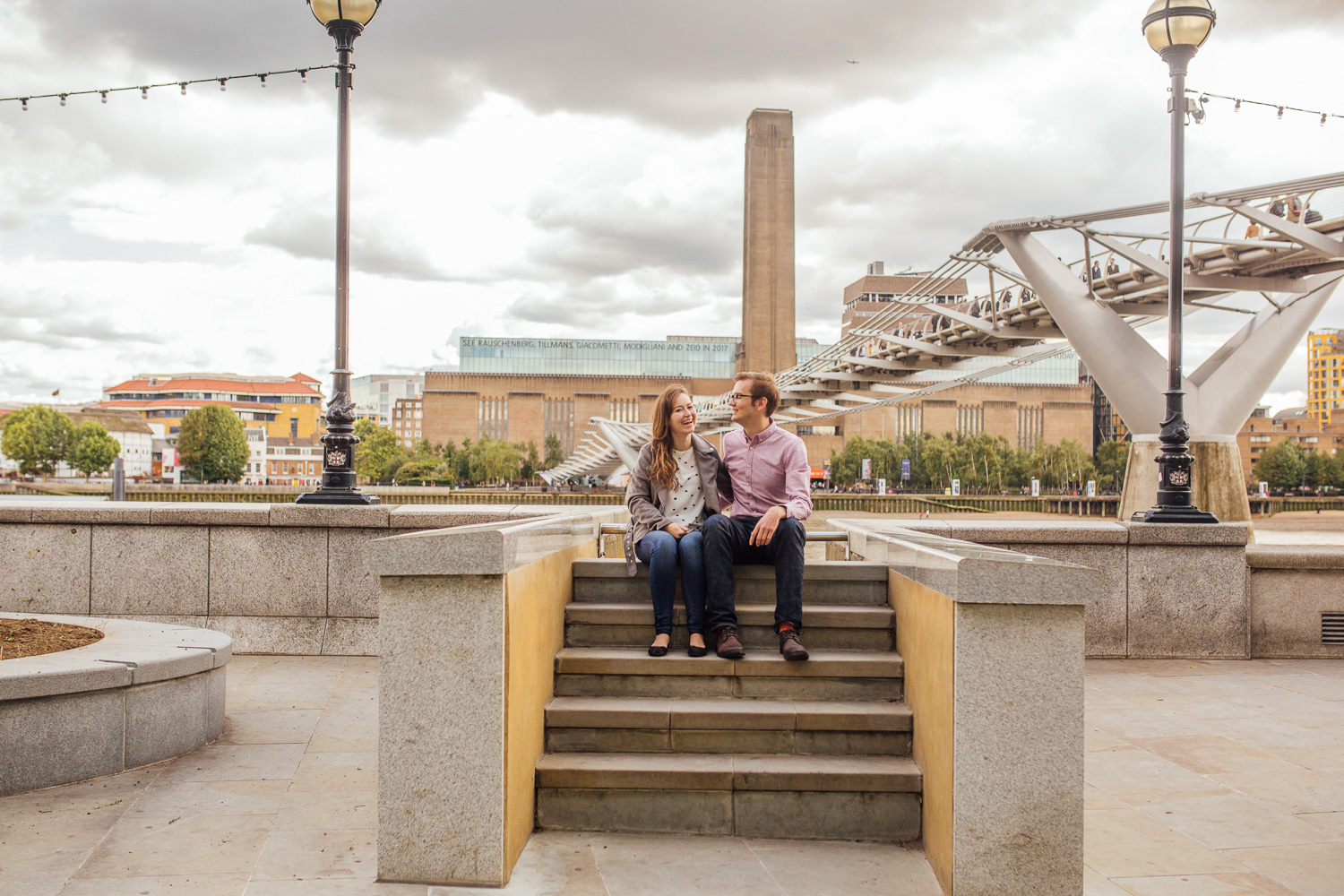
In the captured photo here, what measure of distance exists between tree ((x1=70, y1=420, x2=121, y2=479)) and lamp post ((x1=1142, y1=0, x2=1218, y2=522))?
4209 inches

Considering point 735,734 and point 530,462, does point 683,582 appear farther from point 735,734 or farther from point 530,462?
point 530,462

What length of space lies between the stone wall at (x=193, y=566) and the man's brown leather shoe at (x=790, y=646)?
370cm

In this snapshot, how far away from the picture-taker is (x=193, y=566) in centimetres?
789

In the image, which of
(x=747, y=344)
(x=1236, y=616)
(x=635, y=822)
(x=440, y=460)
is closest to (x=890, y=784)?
(x=635, y=822)

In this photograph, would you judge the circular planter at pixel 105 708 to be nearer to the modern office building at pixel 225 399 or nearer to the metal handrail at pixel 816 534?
the metal handrail at pixel 816 534

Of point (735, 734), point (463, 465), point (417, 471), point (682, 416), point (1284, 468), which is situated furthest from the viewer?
point (463, 465)

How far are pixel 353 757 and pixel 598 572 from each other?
151 cm

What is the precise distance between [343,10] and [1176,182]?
7823 mm

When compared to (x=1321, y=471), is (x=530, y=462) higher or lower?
higher

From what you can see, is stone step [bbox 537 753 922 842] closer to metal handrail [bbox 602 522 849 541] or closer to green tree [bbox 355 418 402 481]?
metal handrail [bbox 602 522 849 541]

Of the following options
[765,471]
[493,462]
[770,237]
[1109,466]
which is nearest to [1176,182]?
[765,471]

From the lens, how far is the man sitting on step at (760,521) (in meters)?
4.61

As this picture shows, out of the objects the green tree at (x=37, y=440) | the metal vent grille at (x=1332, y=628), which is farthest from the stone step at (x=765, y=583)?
the green tree at (x=37, y=440)

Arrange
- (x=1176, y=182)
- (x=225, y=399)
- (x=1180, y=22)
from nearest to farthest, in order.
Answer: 1. (x=1180, y=22)
2. (x=1176, y=182)
3. (x=225, y=399)
